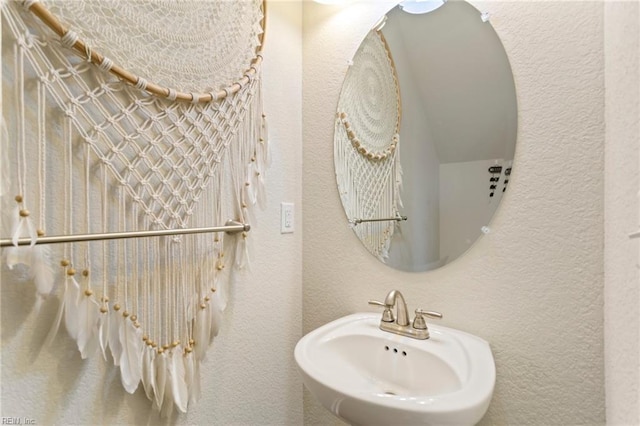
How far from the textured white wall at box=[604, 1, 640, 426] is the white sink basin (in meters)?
0.25

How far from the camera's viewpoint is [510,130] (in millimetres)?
933

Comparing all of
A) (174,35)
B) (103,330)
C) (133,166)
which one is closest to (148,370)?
(103,330)

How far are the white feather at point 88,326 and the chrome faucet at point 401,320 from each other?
2.50 ft

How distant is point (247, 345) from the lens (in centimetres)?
109

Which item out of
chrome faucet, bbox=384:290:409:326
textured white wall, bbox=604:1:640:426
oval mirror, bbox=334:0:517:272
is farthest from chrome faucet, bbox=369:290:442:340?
textured white wall, bbox=604:1:640:426

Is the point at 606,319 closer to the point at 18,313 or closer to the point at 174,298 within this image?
the point at 174,298

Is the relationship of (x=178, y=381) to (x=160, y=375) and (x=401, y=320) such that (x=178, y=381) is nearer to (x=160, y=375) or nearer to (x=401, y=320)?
(x=160, y=375)

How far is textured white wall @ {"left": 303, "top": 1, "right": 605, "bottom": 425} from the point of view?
2.71 feet

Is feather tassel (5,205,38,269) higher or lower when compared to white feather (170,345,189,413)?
higher

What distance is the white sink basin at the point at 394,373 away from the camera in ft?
2.08

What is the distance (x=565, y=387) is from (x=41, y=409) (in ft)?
4.10

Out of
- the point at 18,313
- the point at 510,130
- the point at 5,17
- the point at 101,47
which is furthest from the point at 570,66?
the point at 18,313

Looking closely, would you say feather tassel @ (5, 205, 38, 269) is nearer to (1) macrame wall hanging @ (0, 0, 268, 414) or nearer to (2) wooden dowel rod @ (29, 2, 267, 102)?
(1) macrame wall hanging @ (0, 0, 268, 414)

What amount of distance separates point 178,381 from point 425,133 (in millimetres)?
1062
